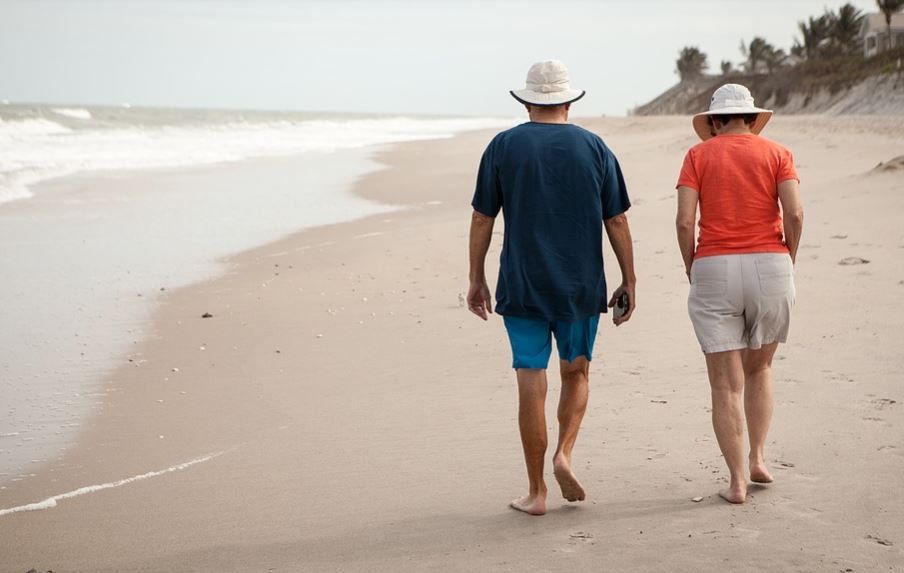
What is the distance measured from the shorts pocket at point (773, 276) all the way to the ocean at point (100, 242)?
3.56 metres

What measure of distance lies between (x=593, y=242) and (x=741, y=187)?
2.06 ft

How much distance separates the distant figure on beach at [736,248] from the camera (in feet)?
12.8

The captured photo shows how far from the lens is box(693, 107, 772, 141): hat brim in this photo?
394 cm

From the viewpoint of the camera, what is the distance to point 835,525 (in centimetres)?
357

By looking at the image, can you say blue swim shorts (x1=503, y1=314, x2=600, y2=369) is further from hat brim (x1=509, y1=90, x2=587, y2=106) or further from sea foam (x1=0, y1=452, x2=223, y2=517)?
sea foam (x1=0, y1=452, x2=223, y2=517)

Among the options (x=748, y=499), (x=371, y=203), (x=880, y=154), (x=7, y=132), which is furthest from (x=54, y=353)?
(x=7, y=132)

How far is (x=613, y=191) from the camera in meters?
3.95

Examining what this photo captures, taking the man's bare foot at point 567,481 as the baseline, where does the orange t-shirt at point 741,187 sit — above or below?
above

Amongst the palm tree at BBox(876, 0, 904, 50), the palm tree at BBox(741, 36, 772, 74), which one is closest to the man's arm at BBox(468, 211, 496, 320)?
the palm tree at BBox(876, 0, 904, 50)

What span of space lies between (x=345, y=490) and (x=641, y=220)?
7824 mm

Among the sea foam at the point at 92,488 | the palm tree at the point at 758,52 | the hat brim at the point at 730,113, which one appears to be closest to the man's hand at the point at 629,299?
the hat brim at the point at 730,113

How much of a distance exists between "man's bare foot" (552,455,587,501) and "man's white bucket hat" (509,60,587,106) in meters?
1.44

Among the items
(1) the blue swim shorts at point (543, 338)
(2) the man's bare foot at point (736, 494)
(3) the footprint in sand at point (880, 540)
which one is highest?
(1) the blue swim shorts at point (543, 338)

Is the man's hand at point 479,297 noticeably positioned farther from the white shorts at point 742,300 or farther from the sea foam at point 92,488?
the sea foam at point 92,488
